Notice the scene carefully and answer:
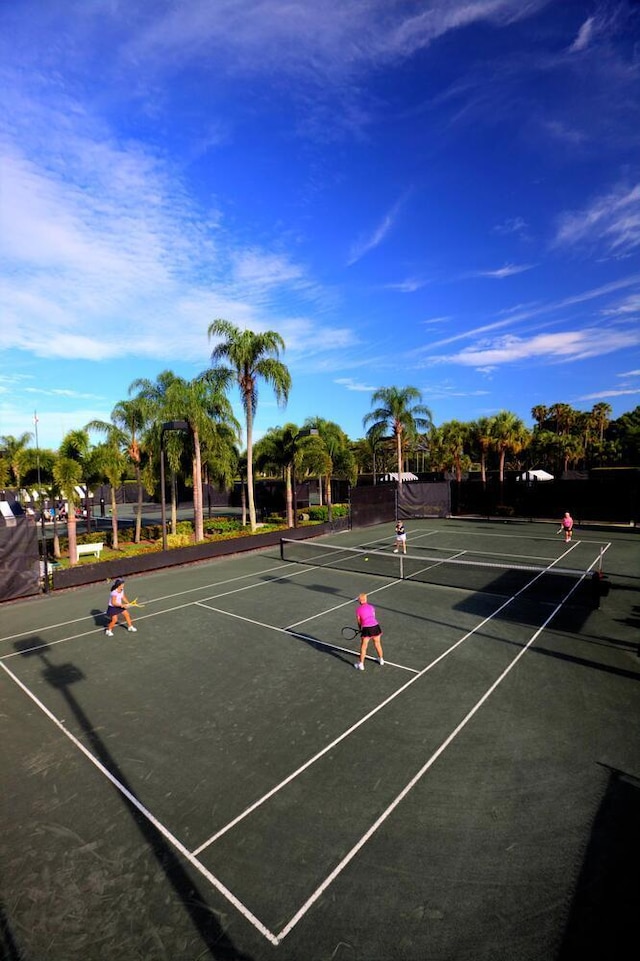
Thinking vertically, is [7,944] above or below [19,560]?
below

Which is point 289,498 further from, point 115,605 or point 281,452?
point 115,605

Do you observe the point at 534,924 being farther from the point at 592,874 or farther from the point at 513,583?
the point at 513,583

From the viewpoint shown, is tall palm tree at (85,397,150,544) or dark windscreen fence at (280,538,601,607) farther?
tall palm tree at (85,397,150,544)

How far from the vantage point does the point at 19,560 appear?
59.0 ft

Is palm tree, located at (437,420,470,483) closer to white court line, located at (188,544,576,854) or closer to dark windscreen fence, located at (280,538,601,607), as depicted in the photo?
dark windscreen fence, located at (280,538,601,607)

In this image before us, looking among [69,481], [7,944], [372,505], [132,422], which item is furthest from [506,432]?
[7,944]

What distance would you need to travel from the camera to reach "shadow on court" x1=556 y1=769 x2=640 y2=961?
13.9 feet

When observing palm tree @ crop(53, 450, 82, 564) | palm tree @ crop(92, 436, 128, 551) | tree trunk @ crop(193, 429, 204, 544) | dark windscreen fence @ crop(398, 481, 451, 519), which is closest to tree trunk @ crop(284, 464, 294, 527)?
tree trunk @ crop(193, 429, 204, 544)

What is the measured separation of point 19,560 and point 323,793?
16.6 meters

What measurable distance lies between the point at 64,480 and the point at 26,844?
18.3 m

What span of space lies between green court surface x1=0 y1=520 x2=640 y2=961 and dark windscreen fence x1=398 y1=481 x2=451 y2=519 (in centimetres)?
2671

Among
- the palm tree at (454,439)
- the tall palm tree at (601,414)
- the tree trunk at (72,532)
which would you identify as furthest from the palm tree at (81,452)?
the tall palm tree at (601,414)

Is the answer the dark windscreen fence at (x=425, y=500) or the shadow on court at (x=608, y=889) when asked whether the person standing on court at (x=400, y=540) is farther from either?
the shadow on court at (x=608, y=889)

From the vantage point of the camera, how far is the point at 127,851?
5.58 meters
